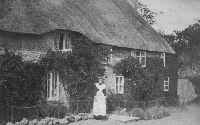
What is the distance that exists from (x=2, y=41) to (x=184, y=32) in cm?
3022

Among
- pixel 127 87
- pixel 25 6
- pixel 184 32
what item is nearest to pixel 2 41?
pixel 25 6

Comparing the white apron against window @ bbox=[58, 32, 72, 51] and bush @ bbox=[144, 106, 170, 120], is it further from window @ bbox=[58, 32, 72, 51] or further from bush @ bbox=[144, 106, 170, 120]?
window @ bbox=[58, 32, 72, 51]

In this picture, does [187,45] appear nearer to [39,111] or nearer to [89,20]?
[89,20]

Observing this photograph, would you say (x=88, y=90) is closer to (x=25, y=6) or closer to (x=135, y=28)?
(x=25, y=6)

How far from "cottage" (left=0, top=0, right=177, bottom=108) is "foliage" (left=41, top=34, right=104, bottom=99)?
0.40 m

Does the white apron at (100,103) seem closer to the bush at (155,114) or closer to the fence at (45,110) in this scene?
the fence at (45,110)

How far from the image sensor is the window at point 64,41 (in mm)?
19750

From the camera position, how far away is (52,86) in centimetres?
1903

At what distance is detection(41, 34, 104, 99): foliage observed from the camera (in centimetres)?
1855

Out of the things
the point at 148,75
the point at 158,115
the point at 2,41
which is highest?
the point at 2,41

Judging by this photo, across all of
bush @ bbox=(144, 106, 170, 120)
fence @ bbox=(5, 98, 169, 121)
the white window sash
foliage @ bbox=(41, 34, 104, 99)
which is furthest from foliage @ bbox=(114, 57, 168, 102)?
the white window sash

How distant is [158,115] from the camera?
18.8m

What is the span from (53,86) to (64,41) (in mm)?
2540

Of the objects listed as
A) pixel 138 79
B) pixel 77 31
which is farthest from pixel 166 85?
pixel 77 31
